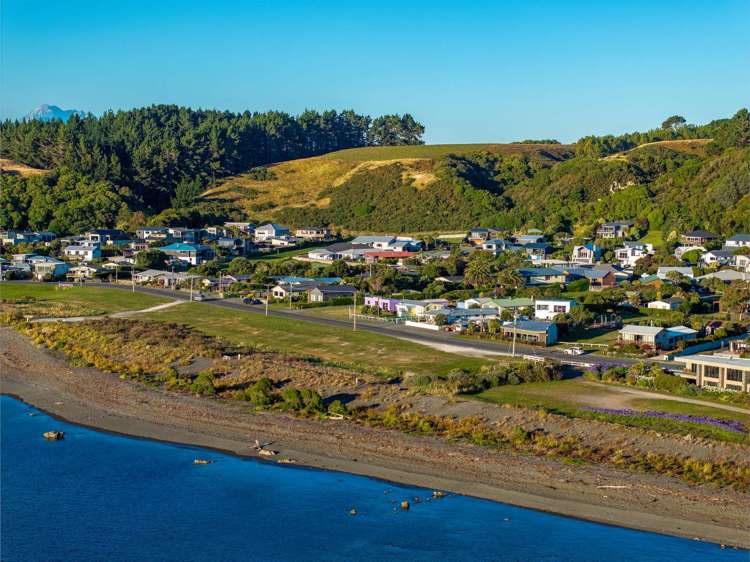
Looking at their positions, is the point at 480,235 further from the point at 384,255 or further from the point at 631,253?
the point at 631,253

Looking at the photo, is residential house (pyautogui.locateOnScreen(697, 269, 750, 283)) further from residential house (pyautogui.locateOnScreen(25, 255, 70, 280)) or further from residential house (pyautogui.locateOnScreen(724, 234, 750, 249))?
residential house (pyautogui.locateOnScreen(25, 255, 70, 280))

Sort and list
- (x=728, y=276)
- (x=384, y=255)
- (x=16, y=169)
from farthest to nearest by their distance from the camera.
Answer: (x=16, y=169), (x=384, y=255), (x=728, y=276)

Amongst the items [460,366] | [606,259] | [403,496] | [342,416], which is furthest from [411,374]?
[606,259]

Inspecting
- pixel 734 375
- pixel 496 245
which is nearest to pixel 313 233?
pixel 496 245

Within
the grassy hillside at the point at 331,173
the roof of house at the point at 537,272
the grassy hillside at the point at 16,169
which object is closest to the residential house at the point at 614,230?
the grassy hillside at the point at 331,173

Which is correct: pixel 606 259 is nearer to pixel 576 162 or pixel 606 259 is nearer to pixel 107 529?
pixel 576 162
